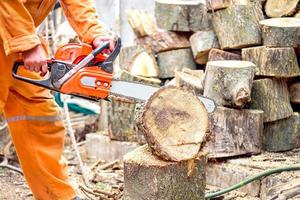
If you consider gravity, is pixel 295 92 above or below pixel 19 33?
below

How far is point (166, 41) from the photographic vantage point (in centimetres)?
509

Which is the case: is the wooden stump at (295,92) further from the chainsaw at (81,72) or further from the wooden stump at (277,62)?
the chainsaw at (81,72)

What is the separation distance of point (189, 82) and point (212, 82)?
0.97 ft

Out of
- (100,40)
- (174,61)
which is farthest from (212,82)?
(100,40)

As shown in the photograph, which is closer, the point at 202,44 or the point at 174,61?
the point at 202,44

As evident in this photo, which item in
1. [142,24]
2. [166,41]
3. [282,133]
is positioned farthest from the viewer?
[142,24]

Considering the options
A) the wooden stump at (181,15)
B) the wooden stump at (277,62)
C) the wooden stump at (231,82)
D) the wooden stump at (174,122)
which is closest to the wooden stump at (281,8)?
the wooden stump at (277,62)

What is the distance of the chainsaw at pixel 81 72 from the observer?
3244 millimetres

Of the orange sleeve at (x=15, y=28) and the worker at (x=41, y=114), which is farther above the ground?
the orange sleeve at (x=15, y=28)

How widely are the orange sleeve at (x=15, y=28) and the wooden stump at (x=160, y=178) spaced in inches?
30.3

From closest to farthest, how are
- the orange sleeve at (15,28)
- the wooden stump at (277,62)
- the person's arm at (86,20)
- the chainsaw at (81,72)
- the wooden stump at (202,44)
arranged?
the orange sleeve at (15,28) < the chainsaw at (81,72) < the person's arm at (86,20) < the wooden stump at (277,62) < the wooden stump at (202,44)

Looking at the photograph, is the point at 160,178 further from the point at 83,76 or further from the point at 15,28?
the point at 15,28

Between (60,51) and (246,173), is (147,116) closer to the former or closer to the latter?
(60,51)

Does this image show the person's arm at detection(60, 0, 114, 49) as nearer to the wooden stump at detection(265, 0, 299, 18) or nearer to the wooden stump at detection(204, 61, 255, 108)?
the wooden stump at detection(204, 61, 255, 108)
